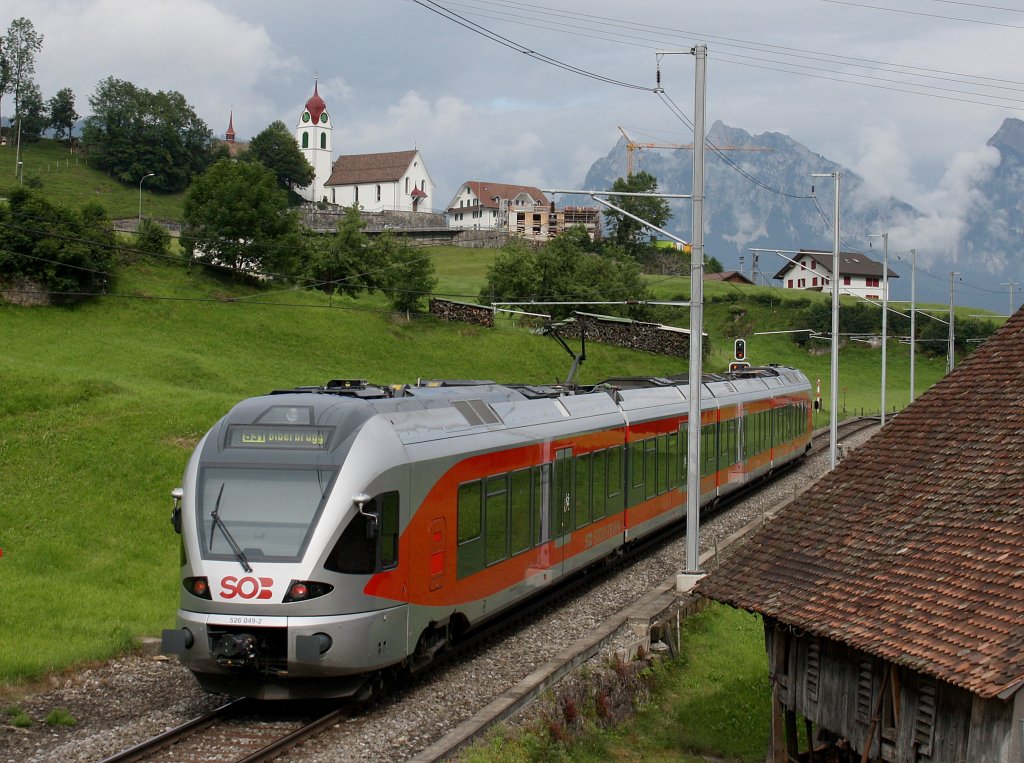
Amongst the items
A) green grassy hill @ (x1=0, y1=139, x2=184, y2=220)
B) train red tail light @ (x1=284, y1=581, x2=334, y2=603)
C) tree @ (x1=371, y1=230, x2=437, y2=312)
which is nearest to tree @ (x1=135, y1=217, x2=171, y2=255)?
tree @ (x1=371, y1=230, x2=437, y2=312)

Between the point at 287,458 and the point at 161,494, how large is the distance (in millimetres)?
13310

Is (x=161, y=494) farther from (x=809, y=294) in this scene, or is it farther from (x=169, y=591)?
(x=809, y=294)

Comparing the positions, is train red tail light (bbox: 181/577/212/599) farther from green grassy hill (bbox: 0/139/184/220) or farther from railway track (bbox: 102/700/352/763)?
green grassy hill (bbox: 0/139/184/220)

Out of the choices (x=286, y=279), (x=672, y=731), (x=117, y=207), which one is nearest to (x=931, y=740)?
(x=672, y=731)

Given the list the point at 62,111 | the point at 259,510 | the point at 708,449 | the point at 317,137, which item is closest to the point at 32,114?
the point at 62,111

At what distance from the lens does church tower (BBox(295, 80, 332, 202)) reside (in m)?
151

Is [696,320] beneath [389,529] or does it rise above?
above

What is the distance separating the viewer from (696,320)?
2072 centimetres

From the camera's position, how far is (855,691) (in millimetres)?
11922

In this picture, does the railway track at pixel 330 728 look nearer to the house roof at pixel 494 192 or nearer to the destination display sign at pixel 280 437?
the destination display sign at pixel 280 437

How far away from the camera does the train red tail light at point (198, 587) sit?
12.1 meters

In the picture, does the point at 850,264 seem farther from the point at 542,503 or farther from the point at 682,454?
the point at 542,503

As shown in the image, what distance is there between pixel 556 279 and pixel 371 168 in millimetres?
85063

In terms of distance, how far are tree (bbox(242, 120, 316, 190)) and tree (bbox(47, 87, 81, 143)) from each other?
731 inches
